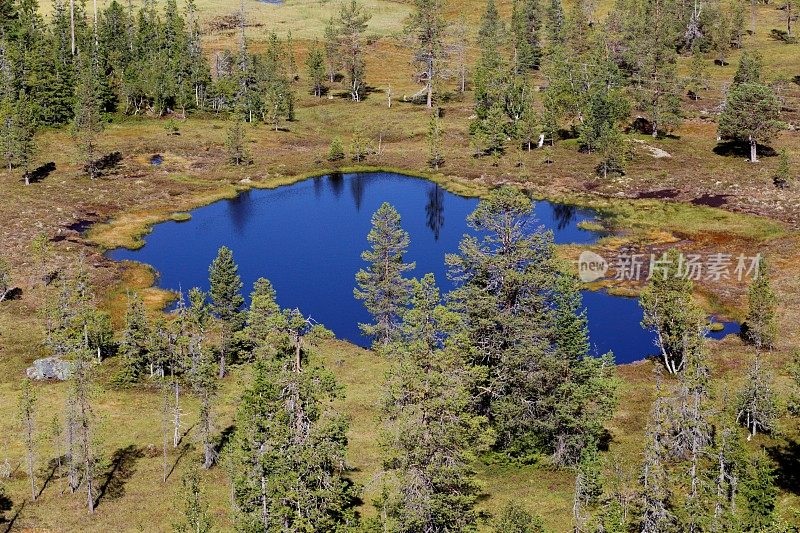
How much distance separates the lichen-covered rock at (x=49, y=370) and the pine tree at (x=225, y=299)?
1406 centimetres

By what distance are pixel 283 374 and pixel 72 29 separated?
549ft

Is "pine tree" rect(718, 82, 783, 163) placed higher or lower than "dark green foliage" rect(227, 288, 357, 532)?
higher

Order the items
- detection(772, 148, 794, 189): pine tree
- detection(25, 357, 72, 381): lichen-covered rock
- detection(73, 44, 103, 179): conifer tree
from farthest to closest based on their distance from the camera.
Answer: detection(73, 44, 103, 179): conifer tree < detection(772, 148, 794, 189): pine tree < detection(25, 357, 72, 381): lichen-covered rock

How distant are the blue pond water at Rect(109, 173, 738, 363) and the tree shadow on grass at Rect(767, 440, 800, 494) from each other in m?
23.2

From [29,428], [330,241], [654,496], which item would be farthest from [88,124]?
[654,496]

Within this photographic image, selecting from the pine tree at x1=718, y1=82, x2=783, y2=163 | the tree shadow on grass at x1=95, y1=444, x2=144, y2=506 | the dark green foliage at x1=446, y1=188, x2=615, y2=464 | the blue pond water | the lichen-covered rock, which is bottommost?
the tree shadow on grass at x1=95, y1=444, x2=144, y2=506

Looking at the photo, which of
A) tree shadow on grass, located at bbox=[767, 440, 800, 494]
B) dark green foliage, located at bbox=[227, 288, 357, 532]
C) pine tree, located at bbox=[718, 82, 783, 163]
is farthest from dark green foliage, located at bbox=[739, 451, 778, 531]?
pine tree, located at bbox=[718, 82, 783, 163]

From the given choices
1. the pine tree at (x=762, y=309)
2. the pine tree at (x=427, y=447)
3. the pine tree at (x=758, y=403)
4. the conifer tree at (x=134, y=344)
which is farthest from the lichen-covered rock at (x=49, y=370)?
the pine tree at (x=762, y=309)

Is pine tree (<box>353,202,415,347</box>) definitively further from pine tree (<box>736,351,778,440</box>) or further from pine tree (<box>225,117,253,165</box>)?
pine tree (<box>225,117,253,165</box>)

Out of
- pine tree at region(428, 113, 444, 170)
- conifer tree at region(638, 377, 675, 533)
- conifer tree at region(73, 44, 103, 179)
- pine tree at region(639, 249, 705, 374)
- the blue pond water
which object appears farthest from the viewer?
pine tree at region(428, 113, 444, 170)

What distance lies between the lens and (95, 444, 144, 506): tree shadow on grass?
196 ft

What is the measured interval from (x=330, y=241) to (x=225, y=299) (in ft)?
143

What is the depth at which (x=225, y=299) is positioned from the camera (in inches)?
3216

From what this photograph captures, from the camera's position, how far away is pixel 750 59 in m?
179
